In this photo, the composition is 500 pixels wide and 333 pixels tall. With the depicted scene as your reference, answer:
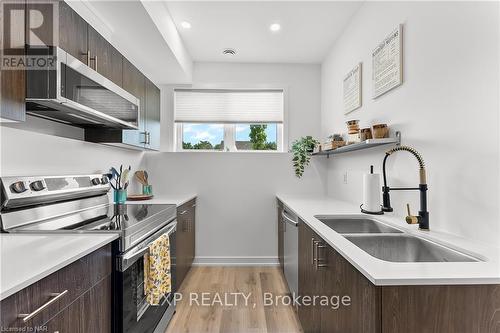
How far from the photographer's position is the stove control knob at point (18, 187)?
1352mm

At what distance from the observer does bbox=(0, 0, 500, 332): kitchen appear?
97cm

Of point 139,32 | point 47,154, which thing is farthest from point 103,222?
point 139,32

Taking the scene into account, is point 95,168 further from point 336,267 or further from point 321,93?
point 321,93

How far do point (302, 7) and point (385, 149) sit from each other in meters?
1.42

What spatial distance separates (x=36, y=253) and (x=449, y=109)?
1.90 meters

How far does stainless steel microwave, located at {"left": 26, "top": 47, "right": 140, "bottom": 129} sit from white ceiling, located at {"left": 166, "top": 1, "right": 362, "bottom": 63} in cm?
113

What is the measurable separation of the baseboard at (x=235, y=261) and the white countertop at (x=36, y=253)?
2316mm

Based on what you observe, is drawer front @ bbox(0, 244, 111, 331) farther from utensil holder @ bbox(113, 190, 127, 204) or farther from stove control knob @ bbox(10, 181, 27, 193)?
utensil holder @ bbox(113, 190, 127, 204)

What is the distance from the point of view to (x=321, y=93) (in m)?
3.51

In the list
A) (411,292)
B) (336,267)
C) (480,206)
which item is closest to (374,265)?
(411,292)

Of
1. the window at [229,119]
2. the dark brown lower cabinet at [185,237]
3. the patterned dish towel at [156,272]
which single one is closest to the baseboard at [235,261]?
the dark brown lower cabinet at [185,237]

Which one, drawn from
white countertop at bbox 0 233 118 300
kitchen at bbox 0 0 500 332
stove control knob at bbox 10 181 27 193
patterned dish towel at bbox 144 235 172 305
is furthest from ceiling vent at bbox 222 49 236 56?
white countertop at bbox 0 233 118 300

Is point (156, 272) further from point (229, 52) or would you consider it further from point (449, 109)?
point (229, 52)

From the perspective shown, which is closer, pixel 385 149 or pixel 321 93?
pixel 385 149
